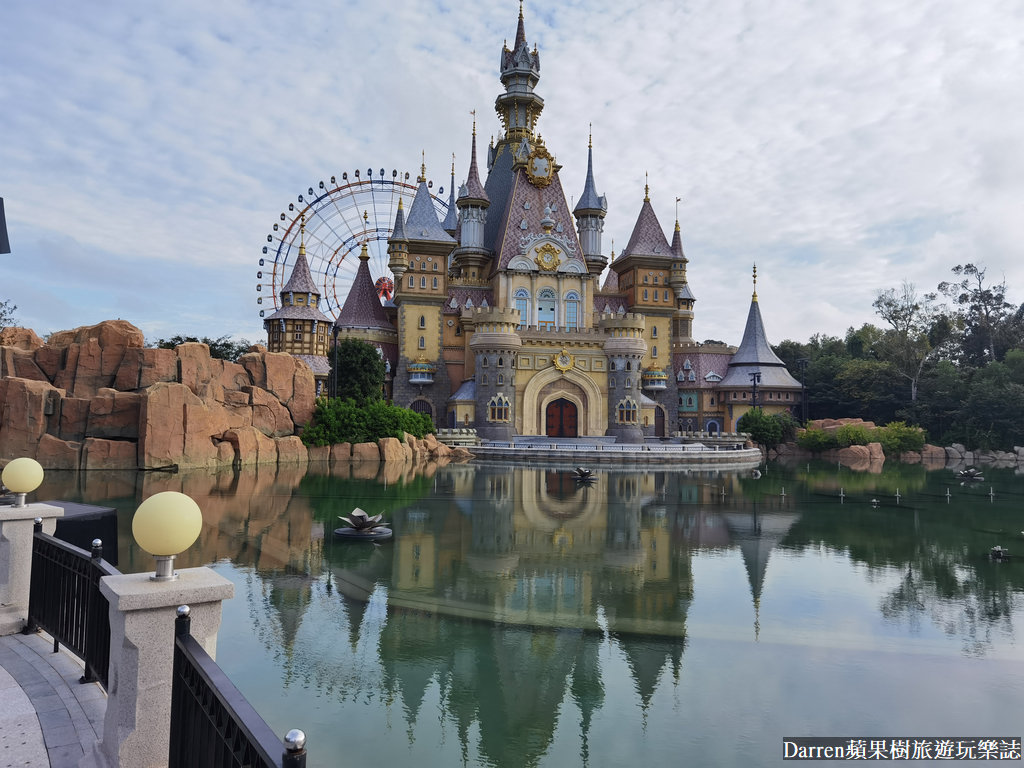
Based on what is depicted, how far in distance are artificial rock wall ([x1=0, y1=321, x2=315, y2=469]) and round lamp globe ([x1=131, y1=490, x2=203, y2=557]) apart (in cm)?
2300

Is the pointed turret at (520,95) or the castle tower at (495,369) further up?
the pointed turret at (520,95)

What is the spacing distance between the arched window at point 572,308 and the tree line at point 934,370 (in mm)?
16659

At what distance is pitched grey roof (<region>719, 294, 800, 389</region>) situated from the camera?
4806 cm

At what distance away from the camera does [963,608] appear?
32.0ft

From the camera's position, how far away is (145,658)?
3.81 m

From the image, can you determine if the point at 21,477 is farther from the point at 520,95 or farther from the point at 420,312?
the point at 520,95

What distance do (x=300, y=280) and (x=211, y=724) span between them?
43.9 metres

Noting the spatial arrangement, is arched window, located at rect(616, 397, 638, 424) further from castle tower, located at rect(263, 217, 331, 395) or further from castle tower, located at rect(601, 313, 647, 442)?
castle tower, located at rect(263, 217, 331, 395)

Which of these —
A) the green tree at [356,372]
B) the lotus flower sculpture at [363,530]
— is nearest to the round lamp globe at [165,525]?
the lotus flower sculpture at [363,530]

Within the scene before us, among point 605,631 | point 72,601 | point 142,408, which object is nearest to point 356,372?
point 142,408

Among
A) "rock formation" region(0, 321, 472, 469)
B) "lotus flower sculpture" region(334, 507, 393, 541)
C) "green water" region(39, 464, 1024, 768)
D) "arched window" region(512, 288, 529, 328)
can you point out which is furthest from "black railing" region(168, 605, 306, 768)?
"arched window" region(512, 288, 529, 328)

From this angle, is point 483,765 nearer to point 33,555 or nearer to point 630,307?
point 33,555

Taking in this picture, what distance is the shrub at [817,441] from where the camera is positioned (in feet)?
141

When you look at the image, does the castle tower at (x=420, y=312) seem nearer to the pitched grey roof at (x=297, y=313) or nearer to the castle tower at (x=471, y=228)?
the castle tower at (x=471, y=228)
